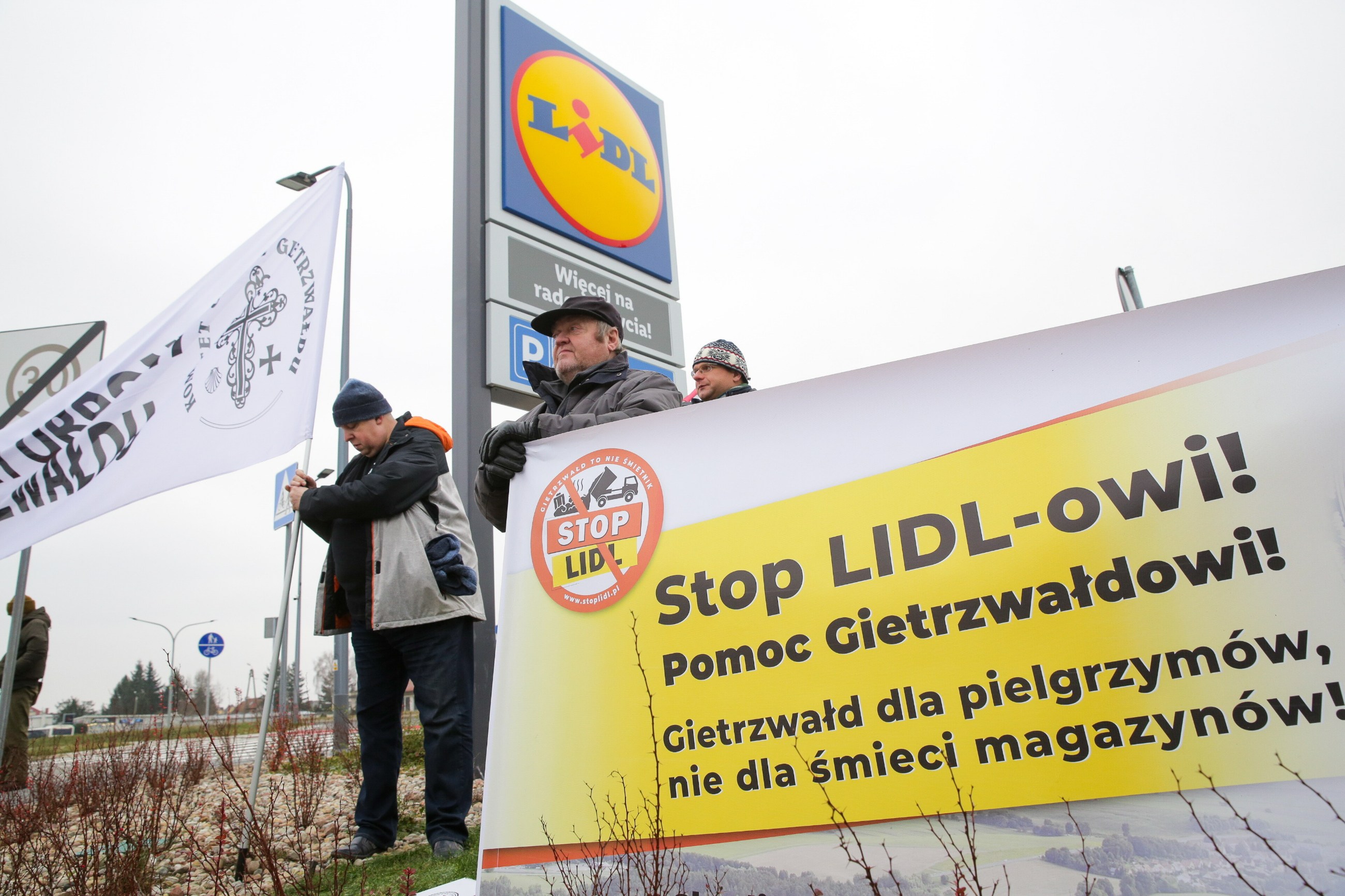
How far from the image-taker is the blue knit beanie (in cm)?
353

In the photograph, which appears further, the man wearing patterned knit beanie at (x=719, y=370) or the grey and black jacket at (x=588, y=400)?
the man wearing patterned knit beanie at (x=719, y=370)

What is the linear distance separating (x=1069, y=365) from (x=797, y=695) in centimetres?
100

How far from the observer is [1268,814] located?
1.45 metres

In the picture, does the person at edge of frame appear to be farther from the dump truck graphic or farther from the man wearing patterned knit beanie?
the dump truck graphic

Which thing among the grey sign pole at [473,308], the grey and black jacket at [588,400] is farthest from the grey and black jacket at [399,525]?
the grey sign pole at [473,308]

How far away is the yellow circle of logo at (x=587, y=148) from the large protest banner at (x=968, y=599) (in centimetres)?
510

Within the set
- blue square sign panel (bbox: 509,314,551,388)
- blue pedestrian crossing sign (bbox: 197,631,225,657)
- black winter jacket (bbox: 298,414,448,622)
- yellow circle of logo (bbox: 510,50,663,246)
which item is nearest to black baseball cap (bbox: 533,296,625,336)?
black winter jacket (bbox: 298,414,448,622)

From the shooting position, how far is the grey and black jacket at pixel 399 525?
3.22 m

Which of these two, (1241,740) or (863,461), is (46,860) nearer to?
(863,461)

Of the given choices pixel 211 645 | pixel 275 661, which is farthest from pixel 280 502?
pixel 211 645

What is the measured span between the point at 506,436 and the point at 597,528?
529mm

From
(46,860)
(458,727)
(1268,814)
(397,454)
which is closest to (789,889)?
(1268,814)

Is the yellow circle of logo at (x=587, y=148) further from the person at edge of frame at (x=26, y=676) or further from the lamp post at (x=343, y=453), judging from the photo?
the person at edge of frame at (x=26, y=676)

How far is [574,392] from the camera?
10.0 ft
